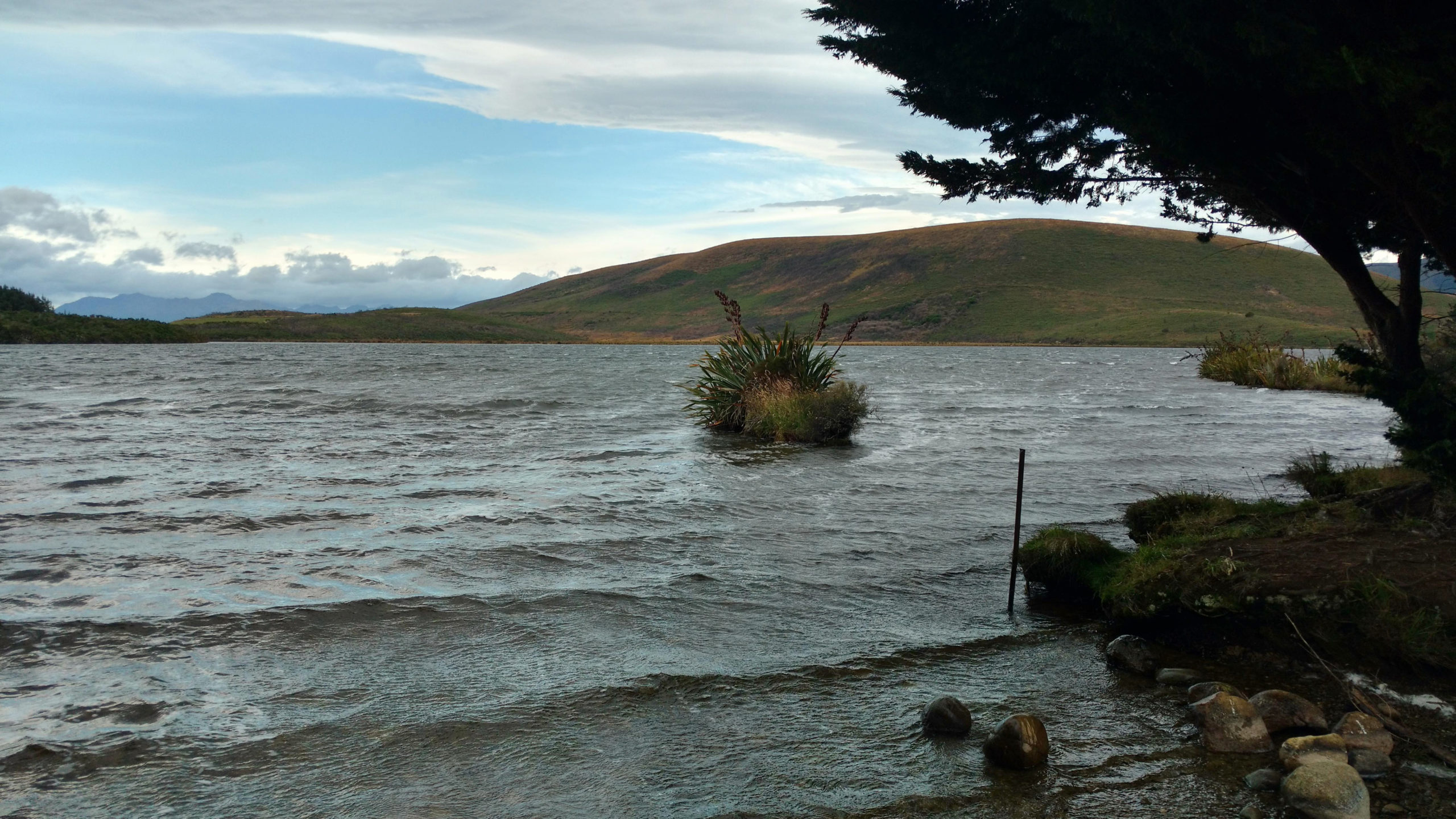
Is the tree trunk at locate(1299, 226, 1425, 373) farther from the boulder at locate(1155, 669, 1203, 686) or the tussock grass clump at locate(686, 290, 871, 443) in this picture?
the tussock grass clump at locate(686, 290, 871, 443)

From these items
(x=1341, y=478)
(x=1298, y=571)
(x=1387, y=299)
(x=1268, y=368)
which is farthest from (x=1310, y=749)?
(x=1268, y=368)

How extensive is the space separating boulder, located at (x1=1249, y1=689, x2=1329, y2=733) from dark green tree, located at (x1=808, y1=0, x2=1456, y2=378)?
308 centimetres

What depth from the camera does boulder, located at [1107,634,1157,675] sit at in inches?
244

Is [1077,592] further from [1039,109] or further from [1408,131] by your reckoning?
[1039,109]

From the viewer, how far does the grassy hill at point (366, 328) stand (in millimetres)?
116438

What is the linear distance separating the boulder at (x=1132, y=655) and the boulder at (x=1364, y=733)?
4.25 ft

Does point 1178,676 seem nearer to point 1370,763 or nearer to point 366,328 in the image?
point 1370,763

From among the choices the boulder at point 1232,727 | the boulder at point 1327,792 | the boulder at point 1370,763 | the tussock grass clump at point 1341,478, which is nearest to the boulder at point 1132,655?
the boulder at point 1232,727

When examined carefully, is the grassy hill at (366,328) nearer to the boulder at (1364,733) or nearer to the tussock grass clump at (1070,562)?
the tussock grass clump at (1070,562)

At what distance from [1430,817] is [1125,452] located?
1511 cm

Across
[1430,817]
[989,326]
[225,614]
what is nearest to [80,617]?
[225,614]

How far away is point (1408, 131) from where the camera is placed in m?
5.88

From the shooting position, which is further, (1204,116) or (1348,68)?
(1204,116)

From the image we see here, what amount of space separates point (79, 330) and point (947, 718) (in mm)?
104276
